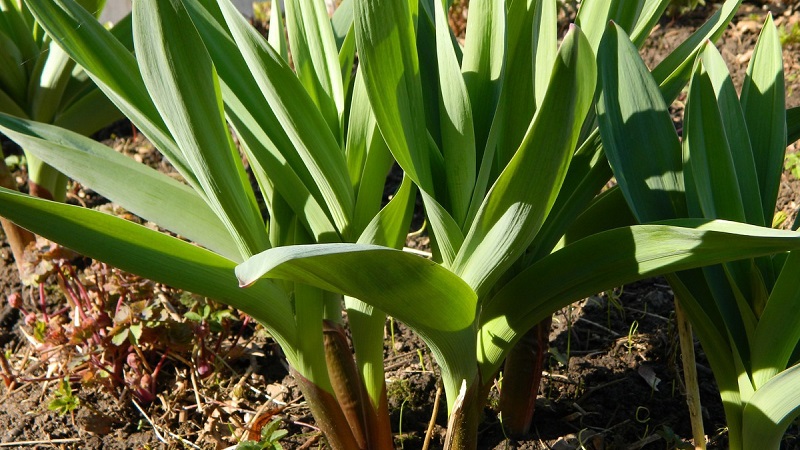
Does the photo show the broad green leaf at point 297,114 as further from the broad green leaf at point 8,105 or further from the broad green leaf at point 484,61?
the broad green leaf at point 8,105

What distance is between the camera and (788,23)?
2539mm

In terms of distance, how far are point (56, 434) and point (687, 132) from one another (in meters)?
1.42

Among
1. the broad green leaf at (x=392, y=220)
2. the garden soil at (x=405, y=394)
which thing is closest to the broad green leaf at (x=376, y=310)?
the broad green leaf at (x=392, y=220)

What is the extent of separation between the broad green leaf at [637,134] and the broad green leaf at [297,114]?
37cm

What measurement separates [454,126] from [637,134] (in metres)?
0.25

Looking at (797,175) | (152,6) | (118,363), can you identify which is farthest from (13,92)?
(797,175)

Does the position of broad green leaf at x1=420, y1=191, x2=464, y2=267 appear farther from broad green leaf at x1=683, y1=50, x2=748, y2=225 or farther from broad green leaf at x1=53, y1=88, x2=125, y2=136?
broad green leaf at x1=53, y1=88, x2=125, y2=136

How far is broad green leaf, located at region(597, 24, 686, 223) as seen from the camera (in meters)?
0.98

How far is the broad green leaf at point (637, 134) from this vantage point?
976 millimetres

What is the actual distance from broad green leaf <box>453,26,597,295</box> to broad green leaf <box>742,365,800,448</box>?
0.36m

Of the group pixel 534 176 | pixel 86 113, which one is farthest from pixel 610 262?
pixel 86 113

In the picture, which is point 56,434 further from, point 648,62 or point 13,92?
point 648,62

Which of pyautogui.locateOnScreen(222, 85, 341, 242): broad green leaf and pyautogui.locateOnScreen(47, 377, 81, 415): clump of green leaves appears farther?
pyautogui.locateOnScreen(47, 377, 81, 415): clump of green leaves

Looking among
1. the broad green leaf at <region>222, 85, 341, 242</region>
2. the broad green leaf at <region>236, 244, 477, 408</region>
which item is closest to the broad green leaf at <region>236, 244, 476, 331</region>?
the broad green leaf at <region>236, 244, 477, 408</region>
